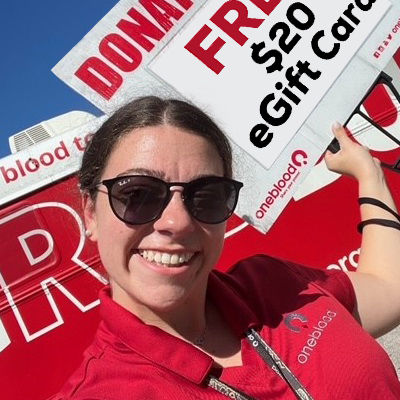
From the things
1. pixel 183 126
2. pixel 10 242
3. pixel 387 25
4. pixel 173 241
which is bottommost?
pixel 10 242

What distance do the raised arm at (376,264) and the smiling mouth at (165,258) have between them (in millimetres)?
618

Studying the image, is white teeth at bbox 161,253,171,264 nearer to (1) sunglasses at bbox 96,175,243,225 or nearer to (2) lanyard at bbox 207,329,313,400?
(1) sunglasses at bbox 96,175,243,225

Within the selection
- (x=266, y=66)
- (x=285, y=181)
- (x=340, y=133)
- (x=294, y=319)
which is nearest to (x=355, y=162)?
(x=340, y=133)

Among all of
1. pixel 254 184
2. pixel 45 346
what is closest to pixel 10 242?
pixel 45 346

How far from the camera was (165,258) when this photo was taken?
3.63 feet

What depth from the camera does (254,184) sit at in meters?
1.86

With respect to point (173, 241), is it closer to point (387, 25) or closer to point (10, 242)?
point (387, 25)

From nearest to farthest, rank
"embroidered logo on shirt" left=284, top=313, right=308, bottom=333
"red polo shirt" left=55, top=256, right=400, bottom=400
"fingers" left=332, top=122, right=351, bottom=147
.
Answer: "red polo shirt" left=55, top=256, right=400, bottom=400 → "embroidered logo on shirt" left=284, top=313, right=308, bottom=333 → "fingers" left=332, top=122, right=351, bottom=147

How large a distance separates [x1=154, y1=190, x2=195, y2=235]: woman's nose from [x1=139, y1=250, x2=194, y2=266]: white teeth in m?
0.05

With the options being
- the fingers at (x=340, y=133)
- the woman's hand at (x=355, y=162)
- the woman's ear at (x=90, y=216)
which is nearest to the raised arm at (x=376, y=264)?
the woman's hand at (x=355, y=162)

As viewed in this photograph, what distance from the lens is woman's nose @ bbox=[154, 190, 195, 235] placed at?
110 cm

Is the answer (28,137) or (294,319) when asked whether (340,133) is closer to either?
(294,319)

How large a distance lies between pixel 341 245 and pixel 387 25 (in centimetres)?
172

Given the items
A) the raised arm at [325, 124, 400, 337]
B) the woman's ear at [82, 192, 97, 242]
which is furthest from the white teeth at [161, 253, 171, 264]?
the raised arm at [325, 124, 400, 337]
